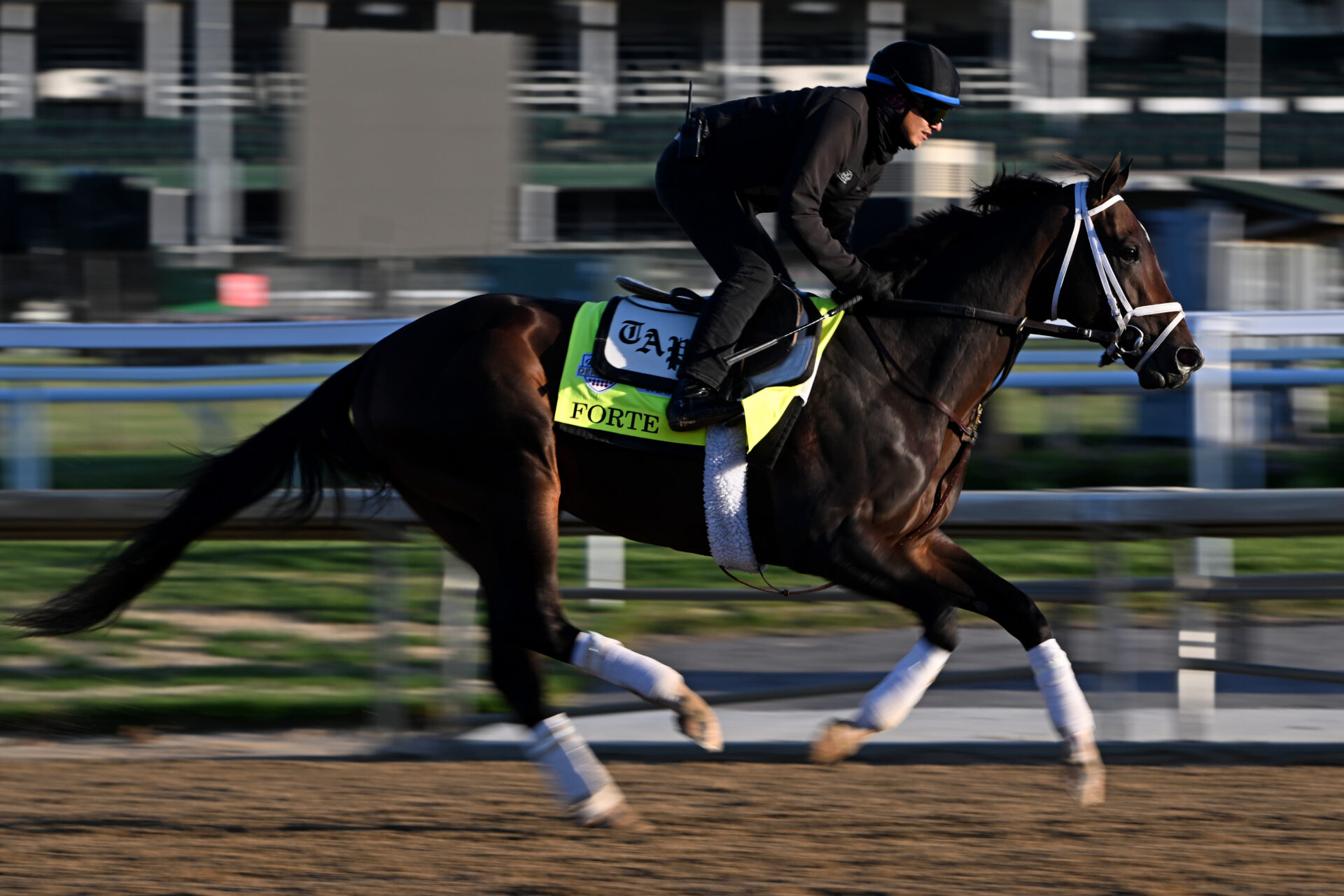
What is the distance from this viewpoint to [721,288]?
162 inches

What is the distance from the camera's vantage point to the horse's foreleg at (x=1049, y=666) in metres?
4.11

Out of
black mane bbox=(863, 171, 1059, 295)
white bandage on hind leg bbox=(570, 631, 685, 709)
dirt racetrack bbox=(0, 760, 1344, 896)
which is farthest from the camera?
black mane bbox=(863, 171, 1059, 295)

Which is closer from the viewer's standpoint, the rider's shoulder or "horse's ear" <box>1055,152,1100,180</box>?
the rider's shoulder

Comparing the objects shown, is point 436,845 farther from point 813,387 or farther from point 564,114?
point 564,114

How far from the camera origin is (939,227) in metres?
4.43

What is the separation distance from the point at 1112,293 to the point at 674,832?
1.82 m

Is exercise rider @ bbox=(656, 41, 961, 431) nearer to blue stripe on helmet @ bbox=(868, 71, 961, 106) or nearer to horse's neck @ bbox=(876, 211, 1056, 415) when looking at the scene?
blue stripe on helmet @ bbox=(868, 71, 961, 106)

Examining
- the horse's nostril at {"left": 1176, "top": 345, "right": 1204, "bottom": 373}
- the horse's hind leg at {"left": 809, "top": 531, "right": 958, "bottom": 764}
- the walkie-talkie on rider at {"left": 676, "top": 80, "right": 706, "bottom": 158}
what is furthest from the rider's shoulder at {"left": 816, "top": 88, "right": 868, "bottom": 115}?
the horse's hind leg at {"left": 809, "top": 531, "right": 958, "bottom": 764}

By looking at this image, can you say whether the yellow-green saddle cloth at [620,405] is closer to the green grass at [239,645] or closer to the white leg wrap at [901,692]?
the white leg wrap at [901,692]

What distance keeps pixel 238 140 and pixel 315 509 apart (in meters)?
23.1

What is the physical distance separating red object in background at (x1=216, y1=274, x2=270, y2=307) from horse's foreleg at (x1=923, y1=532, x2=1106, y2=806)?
40.1 feet

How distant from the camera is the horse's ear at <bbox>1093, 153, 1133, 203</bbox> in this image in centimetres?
419

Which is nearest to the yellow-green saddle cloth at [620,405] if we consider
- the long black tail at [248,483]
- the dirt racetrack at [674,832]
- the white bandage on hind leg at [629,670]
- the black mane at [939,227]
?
the black mane at [939,227]

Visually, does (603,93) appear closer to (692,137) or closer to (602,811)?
(692,137)
